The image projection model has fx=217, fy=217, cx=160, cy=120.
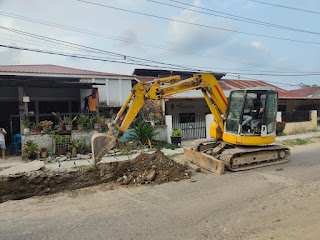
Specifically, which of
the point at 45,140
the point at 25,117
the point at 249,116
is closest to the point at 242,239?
the point at 249,116

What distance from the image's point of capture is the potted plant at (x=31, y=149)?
886 cm

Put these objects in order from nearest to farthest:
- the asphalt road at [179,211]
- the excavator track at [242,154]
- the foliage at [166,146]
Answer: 1. the asphalt road at [179,211]
2. the excavator track at [242,154]
3. the foliage at [166,146]

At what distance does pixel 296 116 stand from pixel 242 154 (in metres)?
12.9

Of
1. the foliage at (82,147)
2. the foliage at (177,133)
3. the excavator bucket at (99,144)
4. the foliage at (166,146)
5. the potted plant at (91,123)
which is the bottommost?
the foliage at (166,146)

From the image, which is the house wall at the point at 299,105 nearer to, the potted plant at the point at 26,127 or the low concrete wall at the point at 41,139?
the low concrete wall at the point at 41,139

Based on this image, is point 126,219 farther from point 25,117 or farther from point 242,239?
point 25,117

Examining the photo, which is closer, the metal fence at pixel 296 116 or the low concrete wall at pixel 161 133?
the low concrete wall at pixel 161 133

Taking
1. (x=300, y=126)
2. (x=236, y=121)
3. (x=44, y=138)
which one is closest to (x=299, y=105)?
(x=300, y=126)

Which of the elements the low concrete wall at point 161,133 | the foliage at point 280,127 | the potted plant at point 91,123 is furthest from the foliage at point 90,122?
the foliage at point 280,127

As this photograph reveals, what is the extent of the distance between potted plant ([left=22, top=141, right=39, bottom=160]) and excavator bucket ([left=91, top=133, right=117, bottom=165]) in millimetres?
4764

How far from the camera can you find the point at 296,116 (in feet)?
55.6

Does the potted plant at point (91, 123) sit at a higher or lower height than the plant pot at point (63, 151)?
higher

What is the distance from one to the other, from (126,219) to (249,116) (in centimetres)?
516

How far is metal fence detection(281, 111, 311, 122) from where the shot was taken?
16.7m
